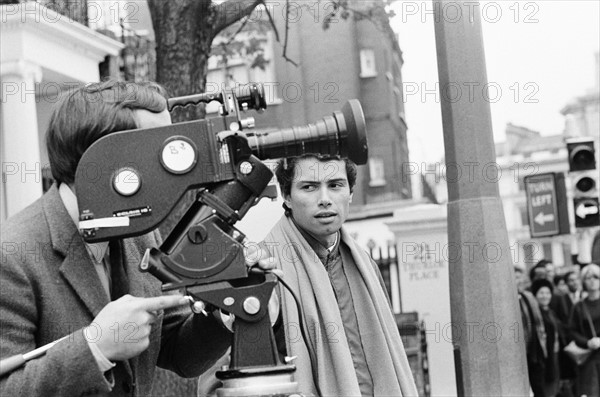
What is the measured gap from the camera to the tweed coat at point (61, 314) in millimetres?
2213

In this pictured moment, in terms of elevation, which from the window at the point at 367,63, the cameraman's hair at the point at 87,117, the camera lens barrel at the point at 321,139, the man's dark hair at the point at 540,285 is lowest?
the man's dark hair at the point at 540,285

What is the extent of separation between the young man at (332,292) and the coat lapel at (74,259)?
1.23 metres

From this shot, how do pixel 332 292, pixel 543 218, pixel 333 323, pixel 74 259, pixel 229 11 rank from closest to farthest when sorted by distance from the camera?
pixel 74 259 < pixel 333 323 < pixel 332 292 < pixel 229 11 < pixel 543 218

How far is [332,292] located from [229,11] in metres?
5.14

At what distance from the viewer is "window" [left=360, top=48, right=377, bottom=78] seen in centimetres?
3256

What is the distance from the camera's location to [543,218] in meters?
13.1

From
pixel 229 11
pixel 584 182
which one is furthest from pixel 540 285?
pixel 229 11

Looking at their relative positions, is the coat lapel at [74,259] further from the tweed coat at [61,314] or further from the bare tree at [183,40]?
the bare tree at [183,40]

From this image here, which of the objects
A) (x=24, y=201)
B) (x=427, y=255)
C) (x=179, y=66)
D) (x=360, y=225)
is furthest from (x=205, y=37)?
(x=360, y=225)

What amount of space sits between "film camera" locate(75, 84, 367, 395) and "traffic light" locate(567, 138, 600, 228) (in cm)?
1048

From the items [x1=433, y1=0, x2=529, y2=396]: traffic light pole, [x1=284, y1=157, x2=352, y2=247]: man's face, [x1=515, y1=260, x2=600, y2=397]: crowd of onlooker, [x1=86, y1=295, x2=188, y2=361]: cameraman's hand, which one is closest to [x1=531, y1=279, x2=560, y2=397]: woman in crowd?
[x1=515, y1=260, x2=600, y2=397]: crowd of onlooker

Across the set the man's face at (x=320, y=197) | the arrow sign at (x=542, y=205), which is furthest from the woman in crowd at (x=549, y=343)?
the man's face at (x=320, y=197)

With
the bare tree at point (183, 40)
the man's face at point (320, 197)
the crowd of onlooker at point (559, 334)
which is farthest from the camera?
the crowd of onlooker at point (559, 334)

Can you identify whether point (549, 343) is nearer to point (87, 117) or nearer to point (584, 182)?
point (584, 182)
